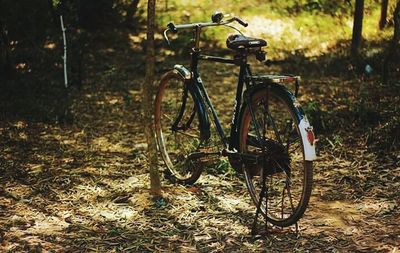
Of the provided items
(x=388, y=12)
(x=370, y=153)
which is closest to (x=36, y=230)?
(x=370, y=153)

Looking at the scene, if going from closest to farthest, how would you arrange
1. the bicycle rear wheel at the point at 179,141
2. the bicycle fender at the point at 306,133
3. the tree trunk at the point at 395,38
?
the bicycle fender at the point at 306,133 → the bicycle rear wheel at the point at 179,141 → the tree trunk at the point at 395,38

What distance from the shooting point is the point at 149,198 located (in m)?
4.35

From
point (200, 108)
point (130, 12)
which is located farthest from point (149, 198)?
point (130, 12)

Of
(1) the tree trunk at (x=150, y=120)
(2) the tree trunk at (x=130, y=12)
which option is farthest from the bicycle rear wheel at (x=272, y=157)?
(2) the tree trunk at (x=130, y=12)

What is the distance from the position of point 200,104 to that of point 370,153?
2.00 meters

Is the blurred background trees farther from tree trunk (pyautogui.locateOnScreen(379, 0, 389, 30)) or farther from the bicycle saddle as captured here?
the bicycle saddle

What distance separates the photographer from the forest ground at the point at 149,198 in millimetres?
3621

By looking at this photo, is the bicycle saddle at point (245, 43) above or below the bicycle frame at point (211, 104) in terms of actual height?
above

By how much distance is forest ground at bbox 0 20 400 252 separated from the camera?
11.9 ft

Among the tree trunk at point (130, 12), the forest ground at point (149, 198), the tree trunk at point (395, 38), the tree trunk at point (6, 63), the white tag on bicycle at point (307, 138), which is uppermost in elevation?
the tree trunk at point (130, 12)

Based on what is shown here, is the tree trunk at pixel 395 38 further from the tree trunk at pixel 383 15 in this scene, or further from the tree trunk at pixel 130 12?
the tree trunk at pixel 130 12

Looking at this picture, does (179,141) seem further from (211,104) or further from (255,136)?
(255,136)

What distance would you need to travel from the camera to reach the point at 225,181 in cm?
474

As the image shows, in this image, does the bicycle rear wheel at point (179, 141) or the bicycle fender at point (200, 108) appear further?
the bicycle rear wheel at point (179, 141)
